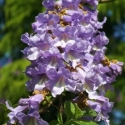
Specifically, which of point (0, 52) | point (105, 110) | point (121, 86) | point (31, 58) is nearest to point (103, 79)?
point (105, 110)

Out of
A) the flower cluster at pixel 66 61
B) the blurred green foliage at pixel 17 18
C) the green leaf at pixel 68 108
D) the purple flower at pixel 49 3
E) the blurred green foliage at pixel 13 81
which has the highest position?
the purple flower at pixel 49 3

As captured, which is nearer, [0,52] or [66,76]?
[66,76]

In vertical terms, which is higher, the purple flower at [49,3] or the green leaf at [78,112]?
the purple flower at [49,3]

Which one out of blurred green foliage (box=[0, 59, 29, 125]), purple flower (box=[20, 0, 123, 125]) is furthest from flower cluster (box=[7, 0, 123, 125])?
blurred green foliage (box=[0, 59, 29, 125])

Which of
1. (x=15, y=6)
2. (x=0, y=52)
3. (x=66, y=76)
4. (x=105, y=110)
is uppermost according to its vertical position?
(x=66, y=76)

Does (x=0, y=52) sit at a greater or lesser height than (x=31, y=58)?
lesser

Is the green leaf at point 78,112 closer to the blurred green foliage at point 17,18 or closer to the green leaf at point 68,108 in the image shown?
the green leaf at point 68,108

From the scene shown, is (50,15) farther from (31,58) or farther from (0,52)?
(0,52)

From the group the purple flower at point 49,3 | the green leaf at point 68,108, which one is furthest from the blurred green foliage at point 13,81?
the green leaf at point 68,108
